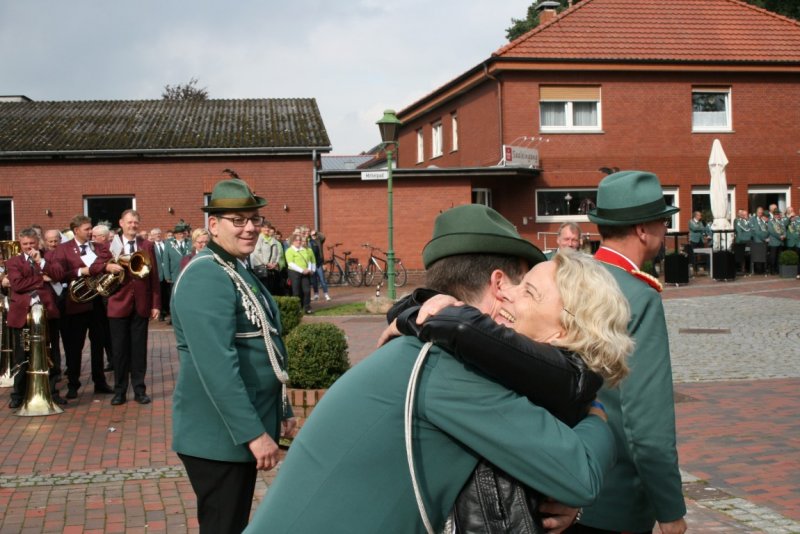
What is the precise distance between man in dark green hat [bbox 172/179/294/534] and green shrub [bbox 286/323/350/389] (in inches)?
152

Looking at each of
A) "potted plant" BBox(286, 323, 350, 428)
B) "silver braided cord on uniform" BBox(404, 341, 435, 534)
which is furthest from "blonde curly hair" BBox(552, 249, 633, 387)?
"potted plant" BBox(286, 323, 350, 428)

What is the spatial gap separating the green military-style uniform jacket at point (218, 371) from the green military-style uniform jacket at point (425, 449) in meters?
1.63

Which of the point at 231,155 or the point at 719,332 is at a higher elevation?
the point at 231,155

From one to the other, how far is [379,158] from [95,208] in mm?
22095

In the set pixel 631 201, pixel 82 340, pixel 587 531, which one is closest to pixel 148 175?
pixel 82 340

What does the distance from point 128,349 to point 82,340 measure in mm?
1022

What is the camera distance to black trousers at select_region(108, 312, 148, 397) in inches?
391

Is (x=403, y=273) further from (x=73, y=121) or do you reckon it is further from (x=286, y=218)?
(x=73, y=121)

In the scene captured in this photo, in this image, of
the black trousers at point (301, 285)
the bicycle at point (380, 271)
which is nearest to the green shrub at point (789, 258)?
the bicycle at point (380, 271)

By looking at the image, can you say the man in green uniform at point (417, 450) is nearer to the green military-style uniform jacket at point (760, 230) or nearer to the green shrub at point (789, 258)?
the green shrub at point (789, 258)

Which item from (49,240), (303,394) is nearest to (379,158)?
(49,240)

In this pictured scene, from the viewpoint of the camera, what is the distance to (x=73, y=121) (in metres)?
32.5

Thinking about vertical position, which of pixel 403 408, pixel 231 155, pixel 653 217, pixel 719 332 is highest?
pixel 231 155

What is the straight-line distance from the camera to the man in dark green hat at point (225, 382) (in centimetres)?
360
